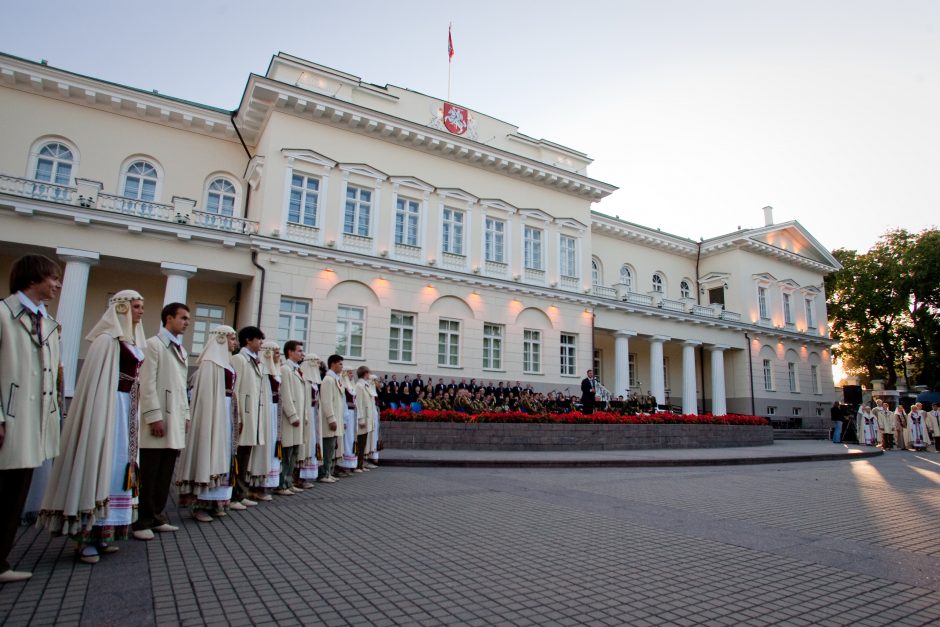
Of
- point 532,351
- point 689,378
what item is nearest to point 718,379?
point 689,378

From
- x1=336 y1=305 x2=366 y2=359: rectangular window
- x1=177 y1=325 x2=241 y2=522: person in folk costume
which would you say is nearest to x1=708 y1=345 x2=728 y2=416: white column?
x1=336 y1=305 x2=366 y2=359: rectangular window

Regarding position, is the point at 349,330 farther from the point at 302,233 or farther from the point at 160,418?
the point at 160,418

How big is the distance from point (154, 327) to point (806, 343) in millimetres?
41513

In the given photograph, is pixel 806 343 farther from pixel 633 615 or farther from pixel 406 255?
pixel 633 615

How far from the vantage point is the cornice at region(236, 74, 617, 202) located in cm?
2096

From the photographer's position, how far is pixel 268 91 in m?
20.6

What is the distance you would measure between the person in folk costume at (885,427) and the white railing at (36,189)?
33.8m

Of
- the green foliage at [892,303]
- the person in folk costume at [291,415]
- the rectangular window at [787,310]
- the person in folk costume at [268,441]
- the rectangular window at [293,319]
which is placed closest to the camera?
the person in folk costume at [268,441]

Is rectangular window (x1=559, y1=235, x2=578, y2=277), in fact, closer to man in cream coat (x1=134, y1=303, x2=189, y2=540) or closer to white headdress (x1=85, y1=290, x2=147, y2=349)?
man in cream coat (x1=134, y1=303, x2=189, y2=540)

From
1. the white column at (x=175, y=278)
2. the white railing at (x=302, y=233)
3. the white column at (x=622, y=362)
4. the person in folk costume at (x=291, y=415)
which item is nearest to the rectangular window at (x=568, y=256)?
the white column at (x=622, y=362)

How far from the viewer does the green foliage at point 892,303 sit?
43.2 m

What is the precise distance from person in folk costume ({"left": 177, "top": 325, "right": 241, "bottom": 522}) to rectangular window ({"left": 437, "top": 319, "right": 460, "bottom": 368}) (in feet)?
56.3

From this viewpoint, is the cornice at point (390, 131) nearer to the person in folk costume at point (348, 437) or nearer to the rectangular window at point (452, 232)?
the rectangular window at point (452, 232)

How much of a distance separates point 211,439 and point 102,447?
1539mm
